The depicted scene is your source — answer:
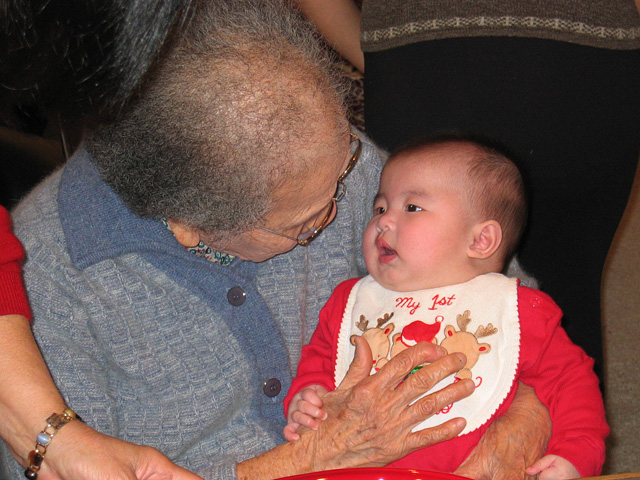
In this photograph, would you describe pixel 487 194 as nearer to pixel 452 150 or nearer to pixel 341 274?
pixel 452 150

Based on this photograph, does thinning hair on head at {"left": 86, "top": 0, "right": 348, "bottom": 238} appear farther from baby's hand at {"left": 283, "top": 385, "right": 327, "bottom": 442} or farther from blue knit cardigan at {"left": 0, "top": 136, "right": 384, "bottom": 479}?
baby's hand at {"left": 283, "top": 385, "right": 327, "bottom": 442}

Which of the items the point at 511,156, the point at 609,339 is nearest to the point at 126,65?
the point at 511,156

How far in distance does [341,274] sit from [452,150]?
0.44m

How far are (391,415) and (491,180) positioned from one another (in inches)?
23.9

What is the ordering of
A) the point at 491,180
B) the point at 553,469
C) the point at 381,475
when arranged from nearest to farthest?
the point at 381,475, the point at 553,469, the point at 491,180

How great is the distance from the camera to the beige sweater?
1.55 m

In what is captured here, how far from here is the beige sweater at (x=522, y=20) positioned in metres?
1.55

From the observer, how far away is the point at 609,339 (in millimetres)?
2793

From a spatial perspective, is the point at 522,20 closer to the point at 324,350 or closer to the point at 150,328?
the point at 324,350

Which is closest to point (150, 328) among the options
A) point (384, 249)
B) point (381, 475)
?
point (384, 249)

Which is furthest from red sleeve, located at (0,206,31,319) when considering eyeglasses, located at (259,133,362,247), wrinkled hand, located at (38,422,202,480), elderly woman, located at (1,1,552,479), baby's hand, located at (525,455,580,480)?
baby's hand, located at (525,455,580,480)

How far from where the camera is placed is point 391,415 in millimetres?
1333

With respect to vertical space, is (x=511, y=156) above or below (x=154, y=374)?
above

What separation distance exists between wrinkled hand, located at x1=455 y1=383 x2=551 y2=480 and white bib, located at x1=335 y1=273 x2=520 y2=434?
0.14 ft
